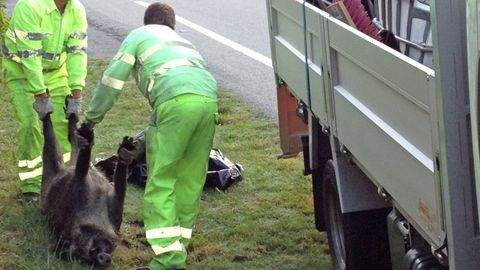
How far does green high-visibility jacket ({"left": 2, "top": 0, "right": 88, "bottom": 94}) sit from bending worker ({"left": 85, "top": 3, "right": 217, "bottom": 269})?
3.83 ft

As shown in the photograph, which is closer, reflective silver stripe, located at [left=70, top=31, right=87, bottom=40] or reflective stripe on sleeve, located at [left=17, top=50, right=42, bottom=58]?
reflective stripe on sleeve, located at [left=17, top=50, right=42, bottom=58]

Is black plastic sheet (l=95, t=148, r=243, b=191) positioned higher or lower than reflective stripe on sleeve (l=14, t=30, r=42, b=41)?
lower

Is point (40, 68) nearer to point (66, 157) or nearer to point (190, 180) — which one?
point (66, 157)

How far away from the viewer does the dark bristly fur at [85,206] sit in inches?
231

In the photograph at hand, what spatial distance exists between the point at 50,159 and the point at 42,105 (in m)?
0.46

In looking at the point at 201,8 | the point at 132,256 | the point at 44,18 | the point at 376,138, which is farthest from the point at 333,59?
the point at 201,8

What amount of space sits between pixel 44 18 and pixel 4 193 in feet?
4.94

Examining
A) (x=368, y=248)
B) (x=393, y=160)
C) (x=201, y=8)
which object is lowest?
(x=201, y=8)

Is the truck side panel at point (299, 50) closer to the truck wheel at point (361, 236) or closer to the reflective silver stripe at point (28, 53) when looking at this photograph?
the truck wheel at point (361, 236)

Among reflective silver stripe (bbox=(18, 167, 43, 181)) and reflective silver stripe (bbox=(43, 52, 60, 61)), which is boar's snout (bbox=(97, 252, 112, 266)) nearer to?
reflective silver stripe (bbox=(18, 167, 43, 181))

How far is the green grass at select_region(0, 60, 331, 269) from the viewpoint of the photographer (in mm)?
6082

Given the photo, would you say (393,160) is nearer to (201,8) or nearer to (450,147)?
(450,147)

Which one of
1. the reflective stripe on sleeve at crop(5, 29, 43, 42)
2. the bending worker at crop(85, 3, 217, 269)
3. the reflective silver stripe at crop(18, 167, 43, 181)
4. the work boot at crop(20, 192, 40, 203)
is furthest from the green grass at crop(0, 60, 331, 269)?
the reflective stripe on sleeve at crop(5, 29, 43, 42)

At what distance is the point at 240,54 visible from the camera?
13.4 metres
